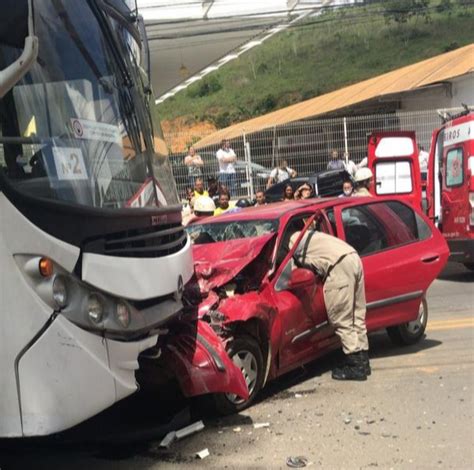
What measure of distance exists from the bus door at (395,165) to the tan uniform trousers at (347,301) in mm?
6713

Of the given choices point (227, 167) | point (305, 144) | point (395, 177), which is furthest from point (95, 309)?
point (305, 144)

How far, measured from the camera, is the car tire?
503 cm

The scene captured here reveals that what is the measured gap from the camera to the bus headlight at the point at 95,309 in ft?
10.8

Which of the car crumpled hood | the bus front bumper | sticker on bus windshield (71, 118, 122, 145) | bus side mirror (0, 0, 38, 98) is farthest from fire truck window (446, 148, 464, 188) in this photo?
bus side mirror (0, 0, 38, 98)

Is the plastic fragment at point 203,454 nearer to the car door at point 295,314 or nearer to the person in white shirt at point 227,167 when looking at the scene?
the car door at point 295,314

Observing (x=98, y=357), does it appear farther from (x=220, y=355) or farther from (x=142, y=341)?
(x=220, y=355)

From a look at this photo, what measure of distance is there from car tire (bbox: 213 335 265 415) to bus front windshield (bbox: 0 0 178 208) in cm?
136

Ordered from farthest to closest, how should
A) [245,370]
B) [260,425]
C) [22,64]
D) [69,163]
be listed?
1. [245,370]
2. [260,425]
3. [69,163]
4. [22,64]

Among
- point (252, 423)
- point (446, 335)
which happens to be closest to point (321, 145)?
point (446, 335)

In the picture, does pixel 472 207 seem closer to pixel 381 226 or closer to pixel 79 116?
pixel 381 226

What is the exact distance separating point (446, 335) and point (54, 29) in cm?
548

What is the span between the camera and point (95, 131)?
3660 millimetres

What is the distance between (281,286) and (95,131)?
2.43 meters

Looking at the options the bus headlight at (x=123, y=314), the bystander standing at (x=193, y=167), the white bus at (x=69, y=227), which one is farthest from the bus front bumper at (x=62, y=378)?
the bystander standing at (x=193, y=167)
